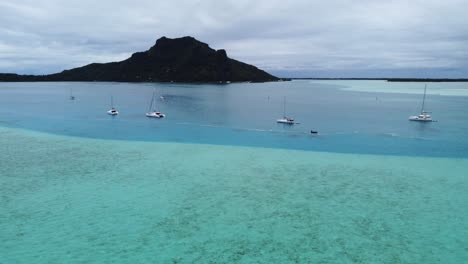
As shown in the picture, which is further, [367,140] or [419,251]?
[367,140]

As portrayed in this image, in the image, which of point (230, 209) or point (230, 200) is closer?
point (230, 209)

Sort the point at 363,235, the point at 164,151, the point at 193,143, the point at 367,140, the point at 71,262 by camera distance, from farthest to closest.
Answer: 1. the point at 367,140
2. the point at 193,143
3. the point at 164,151
4. the point at 363,235
5. the point at 71,262

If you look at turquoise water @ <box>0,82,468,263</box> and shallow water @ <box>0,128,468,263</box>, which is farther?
turquoise water @ <box>0,82,468,263</box>

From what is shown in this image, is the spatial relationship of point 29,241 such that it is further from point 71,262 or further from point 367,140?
point 367,140

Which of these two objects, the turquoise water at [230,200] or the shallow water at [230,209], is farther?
the turquoise water at [230,200]

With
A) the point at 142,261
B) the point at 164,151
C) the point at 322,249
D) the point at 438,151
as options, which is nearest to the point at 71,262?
the point at 142,261

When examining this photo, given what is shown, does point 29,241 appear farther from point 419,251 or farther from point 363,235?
point 419,251

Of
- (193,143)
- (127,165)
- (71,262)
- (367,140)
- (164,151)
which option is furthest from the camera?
(367,140)
